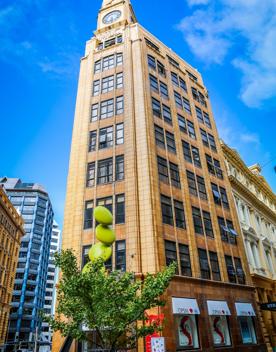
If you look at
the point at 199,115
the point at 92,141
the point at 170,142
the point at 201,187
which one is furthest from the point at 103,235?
the point at 199,115

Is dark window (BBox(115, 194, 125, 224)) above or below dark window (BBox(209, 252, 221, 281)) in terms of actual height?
above

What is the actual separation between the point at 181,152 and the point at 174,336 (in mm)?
17207

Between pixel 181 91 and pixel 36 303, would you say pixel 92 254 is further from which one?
pixel 36 303

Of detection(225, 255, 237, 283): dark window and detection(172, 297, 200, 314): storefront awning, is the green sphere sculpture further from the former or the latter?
detection(225, 255, 237, 283): dark window

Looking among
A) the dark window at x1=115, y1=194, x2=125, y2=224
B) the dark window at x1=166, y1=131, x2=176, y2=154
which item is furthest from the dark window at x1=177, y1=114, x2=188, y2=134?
the dark window at x1=115, y1=194, x2=125, y2=224

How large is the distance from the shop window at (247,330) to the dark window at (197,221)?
26.4 ft

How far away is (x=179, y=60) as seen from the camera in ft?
139

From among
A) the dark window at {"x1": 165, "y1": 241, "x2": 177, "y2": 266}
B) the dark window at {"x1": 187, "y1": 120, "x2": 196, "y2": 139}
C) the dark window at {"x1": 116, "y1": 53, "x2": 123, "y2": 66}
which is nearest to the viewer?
the dark window at {"x1": 165, "y1": 241, "x2": 177, "y2": 266}

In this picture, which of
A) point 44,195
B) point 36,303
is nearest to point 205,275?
point 36,303

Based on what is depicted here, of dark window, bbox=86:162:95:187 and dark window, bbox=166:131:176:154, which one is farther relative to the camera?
dark window, bbox=166:131:176:154

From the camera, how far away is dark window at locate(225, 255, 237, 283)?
27.2 metres

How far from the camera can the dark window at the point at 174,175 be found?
90.4 ft

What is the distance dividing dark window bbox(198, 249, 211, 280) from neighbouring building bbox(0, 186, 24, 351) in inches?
1678

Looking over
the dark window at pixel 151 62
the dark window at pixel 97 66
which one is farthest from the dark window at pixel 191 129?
the dark window at pixel 97 66
